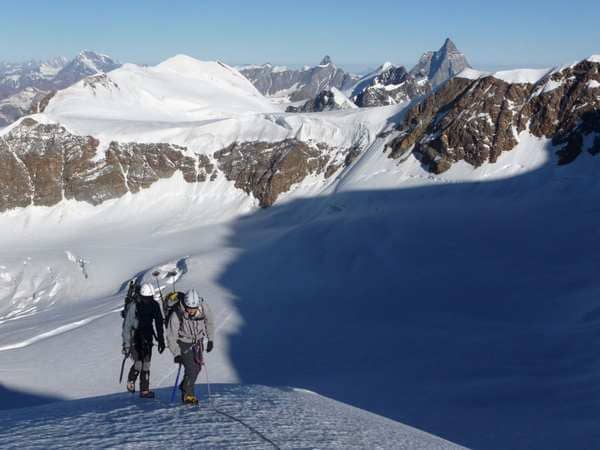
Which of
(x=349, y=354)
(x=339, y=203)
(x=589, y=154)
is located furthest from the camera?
(x=339, y=203)

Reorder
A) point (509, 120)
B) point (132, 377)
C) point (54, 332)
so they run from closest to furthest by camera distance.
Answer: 1. point (132, 377)
2. point (54, 332)
3. point (509, 120)

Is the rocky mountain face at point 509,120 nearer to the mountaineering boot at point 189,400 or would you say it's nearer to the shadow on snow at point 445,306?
the shadow on snow at point 445,306

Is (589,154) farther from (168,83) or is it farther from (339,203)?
(168,83)

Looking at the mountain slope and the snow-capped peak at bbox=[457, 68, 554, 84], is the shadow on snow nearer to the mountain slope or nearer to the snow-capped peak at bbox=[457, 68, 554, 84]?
the mountain slope

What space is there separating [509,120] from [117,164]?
4566cm

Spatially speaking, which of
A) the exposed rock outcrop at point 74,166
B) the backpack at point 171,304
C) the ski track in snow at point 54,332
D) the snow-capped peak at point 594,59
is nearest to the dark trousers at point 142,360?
the backpack at point 171,304

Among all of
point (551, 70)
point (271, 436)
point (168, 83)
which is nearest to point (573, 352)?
point (271, 436)

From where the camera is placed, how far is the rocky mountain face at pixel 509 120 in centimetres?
5462

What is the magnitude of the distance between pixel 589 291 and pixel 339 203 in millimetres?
32535

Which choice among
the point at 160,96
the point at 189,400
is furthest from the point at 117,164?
the point at 189,400

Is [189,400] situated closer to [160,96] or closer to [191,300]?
[191,300]

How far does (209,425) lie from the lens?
9.12 metres

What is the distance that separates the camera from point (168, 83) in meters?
108

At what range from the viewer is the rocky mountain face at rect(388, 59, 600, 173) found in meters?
54.6
